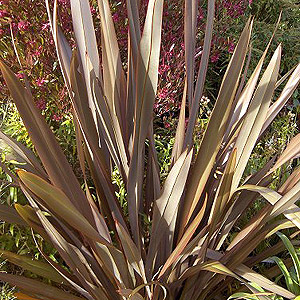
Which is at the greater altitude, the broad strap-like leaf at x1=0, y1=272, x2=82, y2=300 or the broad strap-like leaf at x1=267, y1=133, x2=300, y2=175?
the broad strap-like leaf at x1=267, y1=133, x2=300, y2=175

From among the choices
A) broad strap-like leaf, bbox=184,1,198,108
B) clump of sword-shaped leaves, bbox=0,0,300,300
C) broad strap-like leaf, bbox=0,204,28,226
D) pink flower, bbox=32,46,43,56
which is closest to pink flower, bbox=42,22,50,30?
pink flower, bbox=32,46,43,56

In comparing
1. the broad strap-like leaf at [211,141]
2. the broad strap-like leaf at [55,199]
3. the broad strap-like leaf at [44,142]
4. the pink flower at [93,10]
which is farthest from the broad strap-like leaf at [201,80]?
the pink flower at [93,10]

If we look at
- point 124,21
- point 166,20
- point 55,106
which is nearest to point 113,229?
point 55,106

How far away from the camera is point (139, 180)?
65.5 inches

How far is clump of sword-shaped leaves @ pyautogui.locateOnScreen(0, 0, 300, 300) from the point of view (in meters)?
1.52

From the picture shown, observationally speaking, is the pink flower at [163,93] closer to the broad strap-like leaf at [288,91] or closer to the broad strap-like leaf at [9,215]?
the broad strap-like leaf at [288,91]

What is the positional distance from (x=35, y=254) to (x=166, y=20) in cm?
150

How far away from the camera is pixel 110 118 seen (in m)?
1.67

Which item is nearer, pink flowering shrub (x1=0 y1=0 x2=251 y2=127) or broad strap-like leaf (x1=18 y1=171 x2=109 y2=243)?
broad strap-like leaf (x1=18 y1=171 x2=109 y2=243)

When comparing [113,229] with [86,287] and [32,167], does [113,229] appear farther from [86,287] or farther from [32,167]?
[32,167]

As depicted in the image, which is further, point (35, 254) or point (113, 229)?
point (35, 254)

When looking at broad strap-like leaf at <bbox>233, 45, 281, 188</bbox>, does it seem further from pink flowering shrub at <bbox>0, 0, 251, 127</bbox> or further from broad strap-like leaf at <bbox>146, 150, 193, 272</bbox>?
pink flowering shrub at <bbox>0, 0, 251, 127</bbox>

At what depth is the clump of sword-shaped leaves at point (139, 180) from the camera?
1520mm

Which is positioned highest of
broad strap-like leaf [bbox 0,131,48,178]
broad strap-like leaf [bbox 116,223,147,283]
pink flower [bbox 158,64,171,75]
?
broad strap-like leaf [bbox 0,131,48,178]
